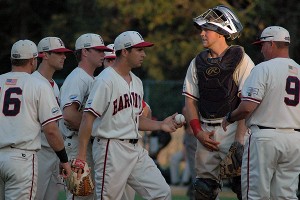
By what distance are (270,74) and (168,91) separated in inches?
424

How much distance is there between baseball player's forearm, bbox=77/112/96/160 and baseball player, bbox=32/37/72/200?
1.00m

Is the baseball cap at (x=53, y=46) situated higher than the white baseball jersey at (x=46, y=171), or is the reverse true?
the baseball cap at (x=53, y=46)

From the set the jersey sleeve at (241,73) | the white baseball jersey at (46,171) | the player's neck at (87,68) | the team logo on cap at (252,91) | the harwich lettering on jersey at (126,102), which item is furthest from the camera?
the player's neck at (87,68)

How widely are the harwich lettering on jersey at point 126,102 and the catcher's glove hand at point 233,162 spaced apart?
3.76 ft

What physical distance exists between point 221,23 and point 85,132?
1.99 m

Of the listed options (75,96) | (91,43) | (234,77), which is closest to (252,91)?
(234,77)

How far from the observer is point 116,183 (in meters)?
10.4

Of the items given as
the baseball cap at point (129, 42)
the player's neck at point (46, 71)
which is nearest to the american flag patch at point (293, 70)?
the baseball cap at point (129, 42)

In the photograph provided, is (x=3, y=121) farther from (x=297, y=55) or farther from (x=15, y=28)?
(x=15, y=28)

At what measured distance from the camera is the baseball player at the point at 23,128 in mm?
9992

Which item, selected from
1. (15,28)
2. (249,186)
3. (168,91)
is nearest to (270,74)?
(249,186)

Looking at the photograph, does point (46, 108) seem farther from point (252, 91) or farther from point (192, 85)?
point (252, 91)

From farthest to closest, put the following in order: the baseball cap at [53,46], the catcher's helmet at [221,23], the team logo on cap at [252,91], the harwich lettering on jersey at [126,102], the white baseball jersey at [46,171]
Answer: the baseball cap at [53,46]
the white baseball jersey at [46,171]
the catcher's helmet at [221,23]
the harwich lettering on jersey at [126,102]
the team logo on cap at [252,91]

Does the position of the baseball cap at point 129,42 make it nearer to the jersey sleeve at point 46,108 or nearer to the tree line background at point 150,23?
the jersey sleeve at point 46,108
